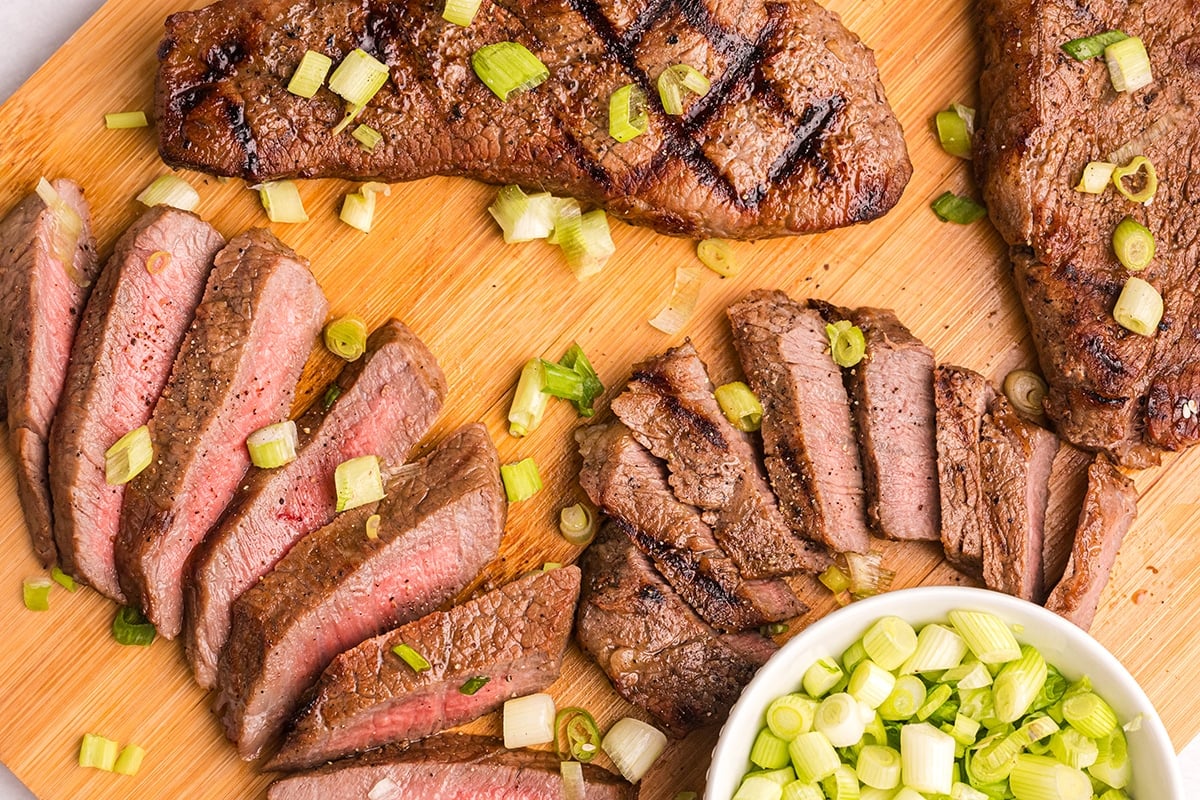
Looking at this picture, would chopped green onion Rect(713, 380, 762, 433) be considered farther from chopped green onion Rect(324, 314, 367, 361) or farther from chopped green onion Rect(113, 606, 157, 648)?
chopped green onion Rect(113, 606, 157, 648)

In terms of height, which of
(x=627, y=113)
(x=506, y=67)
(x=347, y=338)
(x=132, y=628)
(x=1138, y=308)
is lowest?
(x=1138, y=308)

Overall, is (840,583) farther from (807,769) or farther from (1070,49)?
(1070,49)

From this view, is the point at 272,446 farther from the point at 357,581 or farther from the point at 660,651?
the point at 660,651

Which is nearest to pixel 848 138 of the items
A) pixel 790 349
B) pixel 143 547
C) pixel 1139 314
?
pixel 790 349

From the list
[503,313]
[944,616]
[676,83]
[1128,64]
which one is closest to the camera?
[944,616]

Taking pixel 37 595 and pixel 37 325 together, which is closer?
pixel 37 325

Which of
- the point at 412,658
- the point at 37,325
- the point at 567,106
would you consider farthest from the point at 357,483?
the point at 567,106

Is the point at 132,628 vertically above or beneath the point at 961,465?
above
